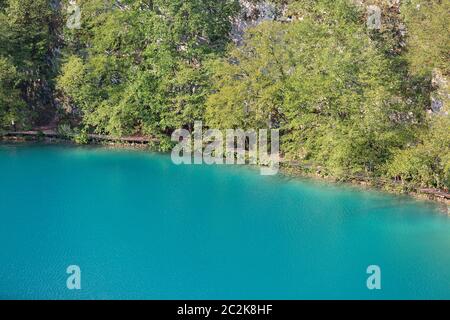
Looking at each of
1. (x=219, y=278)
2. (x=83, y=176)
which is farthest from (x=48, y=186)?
(x=219, y=278)

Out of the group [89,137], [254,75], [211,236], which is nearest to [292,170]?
[254,75]

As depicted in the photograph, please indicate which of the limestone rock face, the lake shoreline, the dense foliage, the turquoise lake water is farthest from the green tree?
the limestone rock face

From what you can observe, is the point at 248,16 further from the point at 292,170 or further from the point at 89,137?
the point at 89,137

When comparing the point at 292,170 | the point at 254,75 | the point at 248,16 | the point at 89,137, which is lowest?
the point at 292,170

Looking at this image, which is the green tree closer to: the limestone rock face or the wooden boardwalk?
the limestone rock face

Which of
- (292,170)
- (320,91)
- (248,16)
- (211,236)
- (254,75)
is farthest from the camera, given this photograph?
(248,16)

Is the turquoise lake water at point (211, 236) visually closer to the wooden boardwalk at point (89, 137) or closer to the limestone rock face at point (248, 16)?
the wooden boardwalk at point (89, 137)
